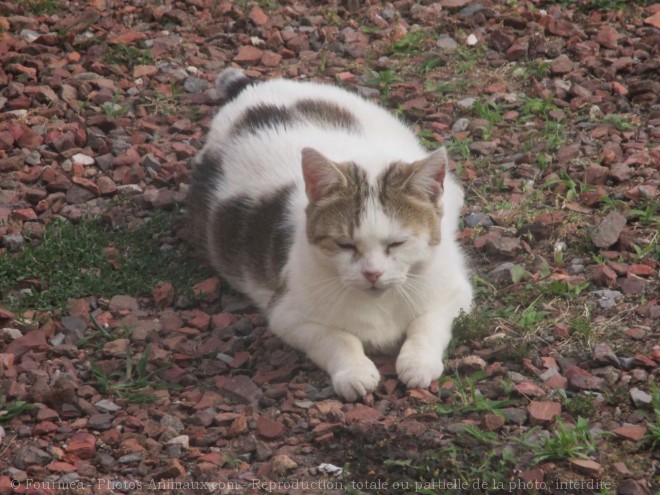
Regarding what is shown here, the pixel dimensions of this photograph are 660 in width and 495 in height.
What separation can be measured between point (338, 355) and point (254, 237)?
44.4 inches

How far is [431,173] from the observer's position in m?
4.86

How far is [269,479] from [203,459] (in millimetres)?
318

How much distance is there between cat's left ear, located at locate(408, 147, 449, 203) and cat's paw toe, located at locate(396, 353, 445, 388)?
74cm

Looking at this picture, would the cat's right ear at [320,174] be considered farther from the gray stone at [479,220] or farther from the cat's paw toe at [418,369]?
the gray stone at [479,220]

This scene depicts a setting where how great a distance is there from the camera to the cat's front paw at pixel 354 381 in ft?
15.3

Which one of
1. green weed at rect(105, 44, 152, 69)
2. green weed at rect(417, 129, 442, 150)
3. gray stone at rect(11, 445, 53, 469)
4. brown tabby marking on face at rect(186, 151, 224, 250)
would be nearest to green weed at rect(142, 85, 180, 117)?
green weed at rect(105, 44, 152, 69)

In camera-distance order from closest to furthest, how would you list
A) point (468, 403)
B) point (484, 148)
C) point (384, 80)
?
point (468, 403), point (484, 148), point (384, 80)

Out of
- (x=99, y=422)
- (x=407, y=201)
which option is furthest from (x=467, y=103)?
(x=99, y=422)

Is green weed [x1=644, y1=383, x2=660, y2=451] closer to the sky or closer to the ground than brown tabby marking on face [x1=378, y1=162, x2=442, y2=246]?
closer to the ground

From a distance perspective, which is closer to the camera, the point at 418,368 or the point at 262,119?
the point at 418,368

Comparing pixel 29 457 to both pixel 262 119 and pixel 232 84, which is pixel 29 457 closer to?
pixel 262 119

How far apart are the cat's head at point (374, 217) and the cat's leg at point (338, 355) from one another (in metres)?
0.31

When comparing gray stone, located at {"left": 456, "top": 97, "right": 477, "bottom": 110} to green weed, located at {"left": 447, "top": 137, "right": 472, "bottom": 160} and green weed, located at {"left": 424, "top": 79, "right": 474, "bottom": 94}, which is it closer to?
green weed, located at {"left": 424, "top": 79, "right": 474, "bottom": 94}

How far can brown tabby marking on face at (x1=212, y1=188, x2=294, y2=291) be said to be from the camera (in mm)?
5484
